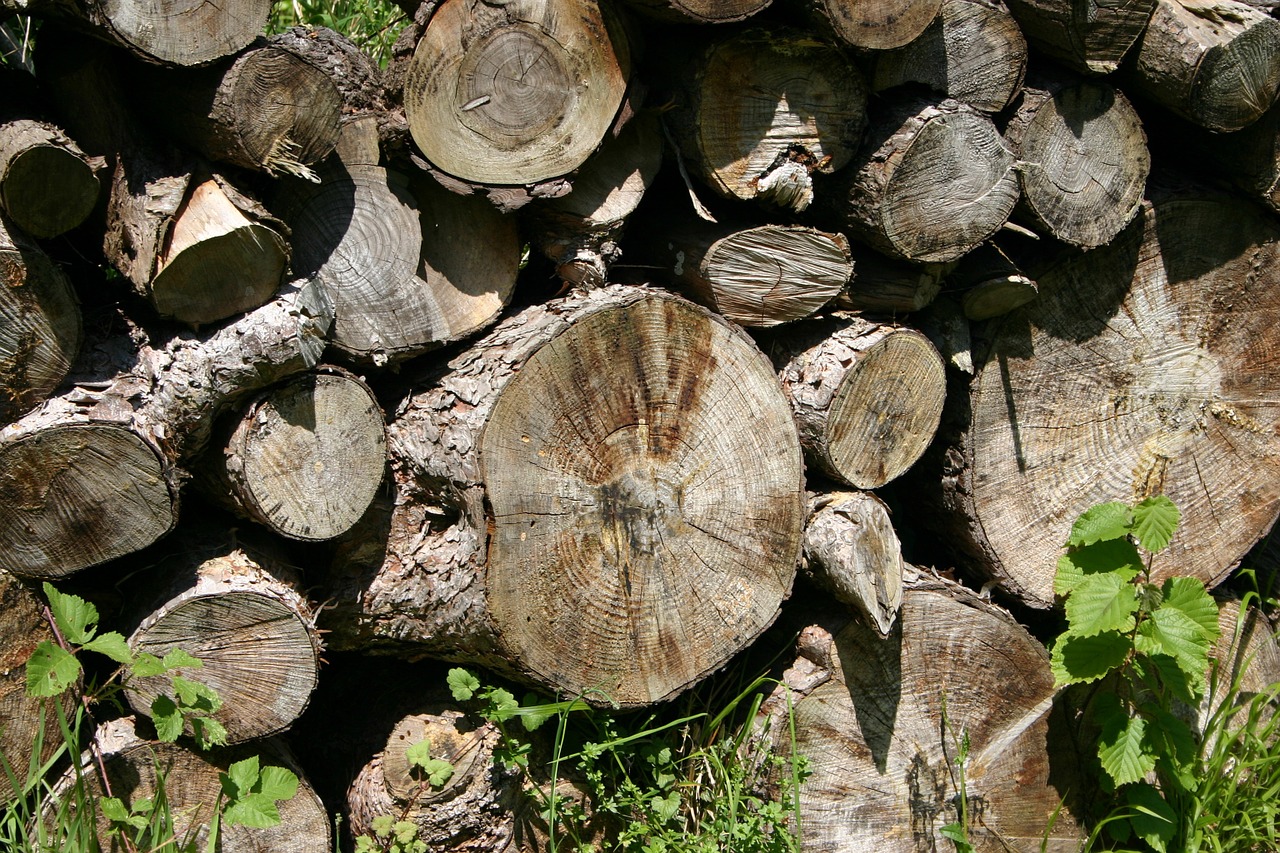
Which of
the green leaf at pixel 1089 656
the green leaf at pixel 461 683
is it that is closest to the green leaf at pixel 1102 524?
the green leaf at pixel 1089 656

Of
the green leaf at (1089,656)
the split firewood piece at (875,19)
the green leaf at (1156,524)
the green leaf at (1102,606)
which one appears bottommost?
the green leaf at (1089,656)

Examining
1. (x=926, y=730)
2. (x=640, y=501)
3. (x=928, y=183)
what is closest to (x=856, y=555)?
(x=640, y=501)

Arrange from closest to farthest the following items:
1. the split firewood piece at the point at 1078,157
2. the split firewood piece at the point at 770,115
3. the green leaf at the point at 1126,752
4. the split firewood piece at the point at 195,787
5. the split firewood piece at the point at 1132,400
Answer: the split firewood piece at the point at 195,787 < the split firewood piece at the point at 770,115 < the split firewood piece at the point at 1078,157 < the green leaf at the point at 1126,752 < the split firewood piece at the point at 1132,400

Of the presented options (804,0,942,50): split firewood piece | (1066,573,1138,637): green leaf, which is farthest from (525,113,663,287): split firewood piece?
(1066,573,1138,637): green leaf

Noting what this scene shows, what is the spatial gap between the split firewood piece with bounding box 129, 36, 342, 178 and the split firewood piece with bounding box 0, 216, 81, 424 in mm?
362

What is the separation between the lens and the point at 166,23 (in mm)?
1817

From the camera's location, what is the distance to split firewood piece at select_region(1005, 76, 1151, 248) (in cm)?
251

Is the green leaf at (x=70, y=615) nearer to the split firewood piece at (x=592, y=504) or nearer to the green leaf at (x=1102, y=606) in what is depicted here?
the split firewood piece at (x=592, y=504)

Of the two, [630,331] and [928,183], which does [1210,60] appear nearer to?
[928,183]

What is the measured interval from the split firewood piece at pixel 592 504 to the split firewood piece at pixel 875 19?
658mm

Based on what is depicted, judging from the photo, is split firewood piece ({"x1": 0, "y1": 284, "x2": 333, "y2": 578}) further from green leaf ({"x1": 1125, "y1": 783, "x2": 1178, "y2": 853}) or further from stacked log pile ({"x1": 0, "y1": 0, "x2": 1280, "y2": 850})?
green leaf ({"x1": 1125, "y1": 783, "x2": 1178, "y2": 853})

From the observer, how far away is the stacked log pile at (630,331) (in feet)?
6.37

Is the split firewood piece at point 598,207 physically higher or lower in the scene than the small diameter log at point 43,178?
lower

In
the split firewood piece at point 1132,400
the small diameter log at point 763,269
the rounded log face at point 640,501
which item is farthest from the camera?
the split firewood piece at point 1132,400
